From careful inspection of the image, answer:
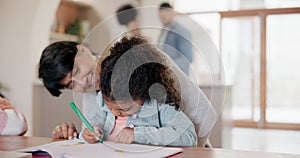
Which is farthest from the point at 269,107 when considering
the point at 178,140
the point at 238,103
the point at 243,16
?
the point at 178,140

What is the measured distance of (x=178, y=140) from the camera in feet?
3.55

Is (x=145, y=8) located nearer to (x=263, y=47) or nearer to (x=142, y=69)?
(x=142, y=69)

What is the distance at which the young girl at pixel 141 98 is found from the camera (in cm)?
96

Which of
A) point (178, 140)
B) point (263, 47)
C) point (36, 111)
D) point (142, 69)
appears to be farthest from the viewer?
point (263, 47)

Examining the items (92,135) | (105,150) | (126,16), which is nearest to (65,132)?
(92,135)

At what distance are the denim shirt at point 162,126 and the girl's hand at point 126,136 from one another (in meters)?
0.01

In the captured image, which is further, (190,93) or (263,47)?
(263,47)

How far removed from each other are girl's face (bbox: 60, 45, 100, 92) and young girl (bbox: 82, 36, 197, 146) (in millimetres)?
56

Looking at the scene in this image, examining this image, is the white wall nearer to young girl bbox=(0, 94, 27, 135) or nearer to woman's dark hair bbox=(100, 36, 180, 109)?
young girl bbox=(0, 94, 27, 135)

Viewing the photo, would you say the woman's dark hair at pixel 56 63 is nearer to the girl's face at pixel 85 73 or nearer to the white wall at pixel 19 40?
the girl's face at pixel 85 73

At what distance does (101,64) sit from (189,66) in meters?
0.21

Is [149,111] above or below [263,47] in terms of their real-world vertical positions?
below

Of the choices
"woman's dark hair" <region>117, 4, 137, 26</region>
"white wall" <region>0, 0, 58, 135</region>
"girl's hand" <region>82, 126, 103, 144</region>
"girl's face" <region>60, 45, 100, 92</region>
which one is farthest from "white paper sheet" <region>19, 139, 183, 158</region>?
"white wall" <region>0, 0, 58, 135</region>

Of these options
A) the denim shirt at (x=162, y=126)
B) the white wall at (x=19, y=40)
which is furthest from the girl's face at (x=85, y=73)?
the white wall at (x=19, y=40)
